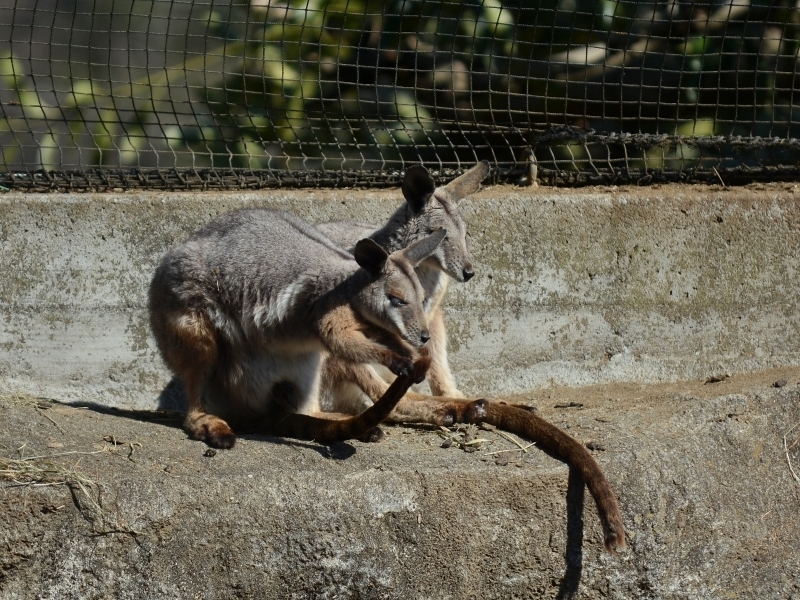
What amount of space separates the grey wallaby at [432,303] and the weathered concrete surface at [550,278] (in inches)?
31.4

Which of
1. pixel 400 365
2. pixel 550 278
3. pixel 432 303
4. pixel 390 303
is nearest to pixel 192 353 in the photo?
pixel 390 303

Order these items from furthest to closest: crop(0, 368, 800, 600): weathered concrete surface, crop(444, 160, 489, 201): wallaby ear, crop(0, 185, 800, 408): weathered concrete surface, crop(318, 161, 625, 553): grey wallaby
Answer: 1. crop(0, 185, 800, 408): weathered concrete surface
2. crop(444, 160, 489, 201): wallaby ear
3. crop(318, 161, 625, 553): grey wallaby
4. crop(0, 368, 800, 600): weathered concrete surface

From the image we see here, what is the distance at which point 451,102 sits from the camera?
27.1 ft

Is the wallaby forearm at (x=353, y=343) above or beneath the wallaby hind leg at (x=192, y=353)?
above

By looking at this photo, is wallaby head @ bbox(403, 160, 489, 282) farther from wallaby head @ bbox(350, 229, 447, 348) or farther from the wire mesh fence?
the wire mesh fence

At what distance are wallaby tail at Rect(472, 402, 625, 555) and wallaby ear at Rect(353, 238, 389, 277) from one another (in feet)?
3.49

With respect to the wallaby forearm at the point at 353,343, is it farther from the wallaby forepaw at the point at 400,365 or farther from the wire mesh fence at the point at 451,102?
the wire mesh fence at the point at 451,102

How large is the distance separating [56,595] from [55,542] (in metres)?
0.24

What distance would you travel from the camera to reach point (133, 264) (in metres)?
7.16

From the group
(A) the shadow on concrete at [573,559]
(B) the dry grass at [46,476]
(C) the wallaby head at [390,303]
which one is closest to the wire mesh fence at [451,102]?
(C) the wallaby head at [390,303]

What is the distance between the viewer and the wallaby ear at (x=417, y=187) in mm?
6196

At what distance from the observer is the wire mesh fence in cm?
734

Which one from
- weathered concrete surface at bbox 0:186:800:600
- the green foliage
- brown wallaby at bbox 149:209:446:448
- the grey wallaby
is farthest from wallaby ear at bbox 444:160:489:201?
brown wallaby at bbox 149:209:446:448

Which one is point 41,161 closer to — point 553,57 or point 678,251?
point 553,57
